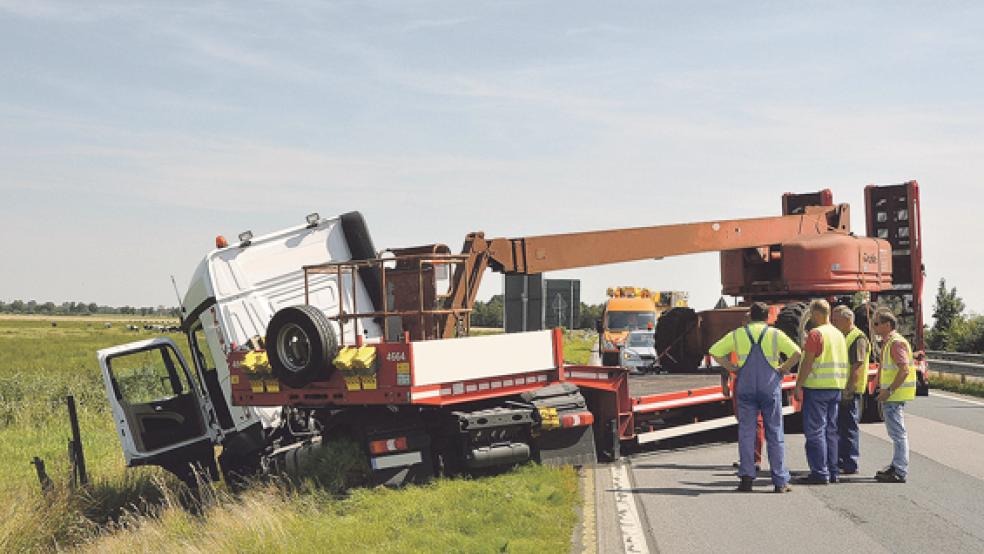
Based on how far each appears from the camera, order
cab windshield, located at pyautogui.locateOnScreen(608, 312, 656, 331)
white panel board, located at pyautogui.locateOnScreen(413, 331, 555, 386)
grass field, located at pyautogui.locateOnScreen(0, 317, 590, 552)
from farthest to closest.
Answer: cab windshield, located at pyautogui.locateOnScreen(608, 312, 656, 331)
white panel board, located at pyautogui.locateOnScreen(413, 331, 555, 386)
grass field, located at pyautogui.locateOnScreen(0, 317, 590, 552)

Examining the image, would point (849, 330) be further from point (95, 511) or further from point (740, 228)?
point (95, 511)

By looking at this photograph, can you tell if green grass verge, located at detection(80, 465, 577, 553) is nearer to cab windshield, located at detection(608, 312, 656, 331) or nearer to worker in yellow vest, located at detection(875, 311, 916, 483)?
worker in yellow vest, located at detection(875, 311, 916, 483)

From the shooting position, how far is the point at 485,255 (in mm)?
11914

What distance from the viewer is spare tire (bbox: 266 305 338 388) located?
9703mm

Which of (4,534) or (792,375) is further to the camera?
(792,375)

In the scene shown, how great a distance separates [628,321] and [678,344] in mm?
12119

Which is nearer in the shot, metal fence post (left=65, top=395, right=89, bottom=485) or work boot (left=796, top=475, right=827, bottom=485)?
work boot (left=796, top=475, right=827, bottom=485)

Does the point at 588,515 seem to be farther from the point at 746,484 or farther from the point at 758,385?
the point at 758,385

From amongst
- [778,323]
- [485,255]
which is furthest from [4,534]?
[778,323]

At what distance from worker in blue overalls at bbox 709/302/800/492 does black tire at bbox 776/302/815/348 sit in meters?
5.21

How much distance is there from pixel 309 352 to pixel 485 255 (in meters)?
2.89

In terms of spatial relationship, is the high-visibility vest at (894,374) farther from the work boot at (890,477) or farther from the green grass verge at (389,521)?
the green grass verge at (389,521)

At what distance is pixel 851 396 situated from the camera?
10.6m

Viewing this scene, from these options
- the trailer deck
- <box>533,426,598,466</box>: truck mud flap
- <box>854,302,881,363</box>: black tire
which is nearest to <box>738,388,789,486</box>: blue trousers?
<box>533,426,598,466</box>: truck mud flap
